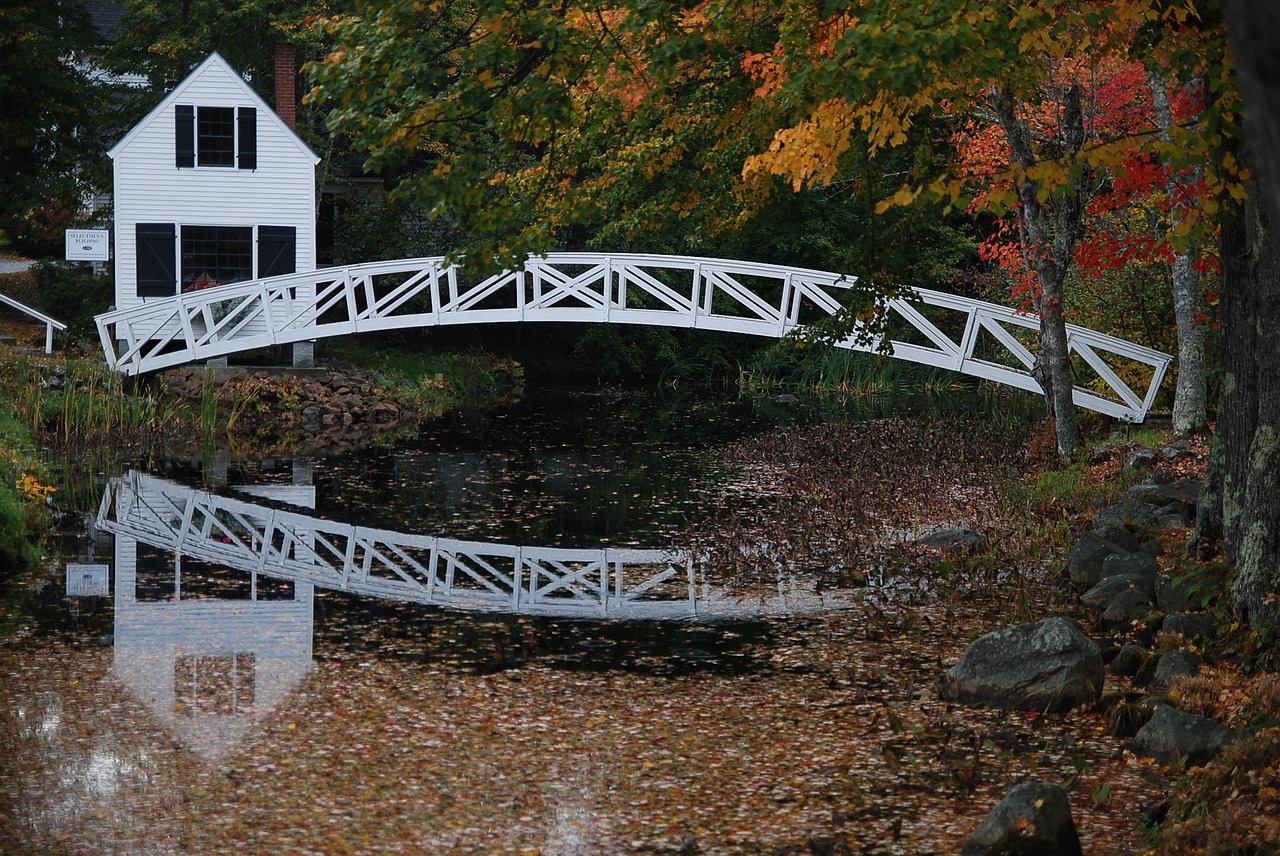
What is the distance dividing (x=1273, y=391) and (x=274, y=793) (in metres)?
5.74

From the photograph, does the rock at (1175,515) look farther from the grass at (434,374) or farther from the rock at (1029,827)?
the grass at (434,374)

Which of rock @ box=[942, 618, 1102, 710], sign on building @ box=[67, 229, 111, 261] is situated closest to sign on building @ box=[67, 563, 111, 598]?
rock @ box=[942, 618, 1102, 710]

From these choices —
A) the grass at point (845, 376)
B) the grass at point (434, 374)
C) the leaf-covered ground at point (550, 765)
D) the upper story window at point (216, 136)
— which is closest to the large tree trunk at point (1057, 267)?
the leaf-covered ground at point (550, 765)

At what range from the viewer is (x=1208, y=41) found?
7.04 metres

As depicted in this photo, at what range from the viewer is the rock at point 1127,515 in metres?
10.7

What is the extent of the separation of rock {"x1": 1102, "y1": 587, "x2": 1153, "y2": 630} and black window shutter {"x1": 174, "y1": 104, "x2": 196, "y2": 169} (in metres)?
20.1

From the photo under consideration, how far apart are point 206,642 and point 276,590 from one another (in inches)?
64.8

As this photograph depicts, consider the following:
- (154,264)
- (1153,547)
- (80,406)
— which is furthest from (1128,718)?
(154,264)

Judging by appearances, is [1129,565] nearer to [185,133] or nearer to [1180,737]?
[1180,737]

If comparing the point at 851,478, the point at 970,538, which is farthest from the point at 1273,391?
the point at 851,478

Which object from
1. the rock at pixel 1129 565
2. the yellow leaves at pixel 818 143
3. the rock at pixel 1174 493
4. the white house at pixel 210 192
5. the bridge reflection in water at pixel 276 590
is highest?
the white house at pixel 210 192

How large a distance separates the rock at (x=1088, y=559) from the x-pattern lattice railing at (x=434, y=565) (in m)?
1.92

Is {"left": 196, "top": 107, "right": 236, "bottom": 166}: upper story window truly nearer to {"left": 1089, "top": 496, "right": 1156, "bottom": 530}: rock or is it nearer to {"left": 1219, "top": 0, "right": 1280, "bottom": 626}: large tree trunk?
{"left": 1089, "top": 496, "right": 1156, "bottom": 530}: rock

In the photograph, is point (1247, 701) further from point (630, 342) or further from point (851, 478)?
point (630, 342)
